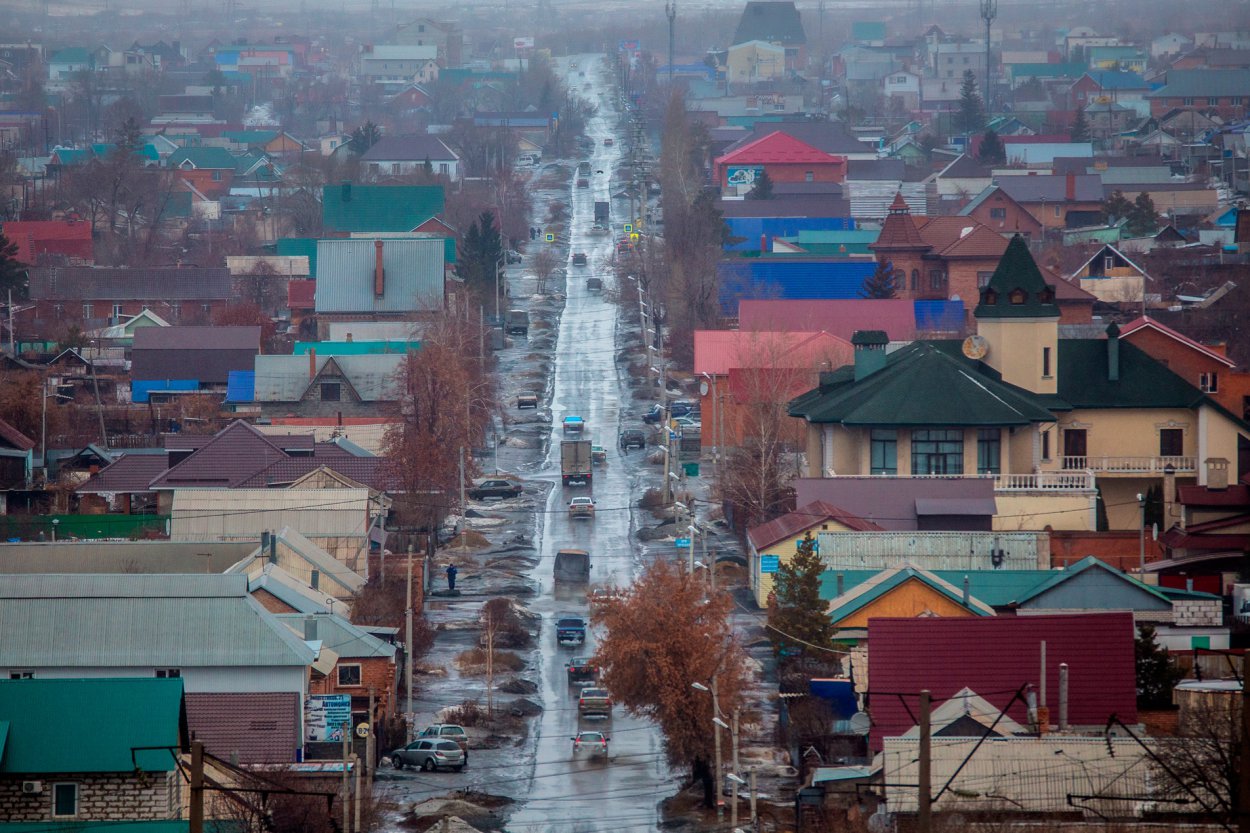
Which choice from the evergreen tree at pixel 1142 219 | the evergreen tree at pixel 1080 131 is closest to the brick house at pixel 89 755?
the evergreen tree at pixel 1142 219

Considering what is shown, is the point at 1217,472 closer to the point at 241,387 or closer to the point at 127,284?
the point at 241,387

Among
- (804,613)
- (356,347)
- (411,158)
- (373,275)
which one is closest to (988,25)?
(411,158)

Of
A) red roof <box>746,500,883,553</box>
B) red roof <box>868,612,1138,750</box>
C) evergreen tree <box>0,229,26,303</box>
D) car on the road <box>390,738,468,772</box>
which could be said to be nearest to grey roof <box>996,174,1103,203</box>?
evergreen tree <box>0,229,26,303</box>

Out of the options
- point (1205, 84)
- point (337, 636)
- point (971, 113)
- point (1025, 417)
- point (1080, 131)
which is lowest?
point (337, 636)

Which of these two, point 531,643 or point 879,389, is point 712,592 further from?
point 879,389

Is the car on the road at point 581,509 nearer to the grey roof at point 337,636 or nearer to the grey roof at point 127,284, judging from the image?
the grey roof at point 337,636

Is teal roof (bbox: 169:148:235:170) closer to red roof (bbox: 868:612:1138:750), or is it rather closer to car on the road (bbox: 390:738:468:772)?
car on the road (bbox: 390:738:468:772)
